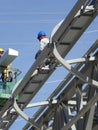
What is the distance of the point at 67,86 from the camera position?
63.8 ft

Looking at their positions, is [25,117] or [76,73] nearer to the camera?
[76,73]

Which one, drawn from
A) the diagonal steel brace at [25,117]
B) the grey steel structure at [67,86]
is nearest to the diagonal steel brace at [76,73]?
the grey steel structure at [67,86]

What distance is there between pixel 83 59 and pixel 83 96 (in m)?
1.97

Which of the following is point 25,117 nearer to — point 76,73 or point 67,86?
point 67,86

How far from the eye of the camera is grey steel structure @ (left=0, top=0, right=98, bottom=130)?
1603 centimetres

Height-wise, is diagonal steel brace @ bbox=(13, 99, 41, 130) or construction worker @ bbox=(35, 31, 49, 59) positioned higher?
construction worker @ bbox=(35, 31, 49, 59)

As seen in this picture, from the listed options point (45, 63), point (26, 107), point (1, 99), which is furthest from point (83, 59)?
point (1, 99)

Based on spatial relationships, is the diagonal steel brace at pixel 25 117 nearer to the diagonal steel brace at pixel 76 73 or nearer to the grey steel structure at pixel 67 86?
the grey steel structure at pixel 67 86

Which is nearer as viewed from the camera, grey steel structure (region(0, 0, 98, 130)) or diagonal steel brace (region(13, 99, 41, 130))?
grey steel structure (region(0, 0, 98, 130))

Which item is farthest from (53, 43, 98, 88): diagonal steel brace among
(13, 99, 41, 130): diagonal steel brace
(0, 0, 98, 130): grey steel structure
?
(13, 99, 41, 130): diagonal steel brace

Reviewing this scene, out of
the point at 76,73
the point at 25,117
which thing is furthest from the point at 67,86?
the point at 76,73

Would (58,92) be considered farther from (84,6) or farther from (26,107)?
(84,6)

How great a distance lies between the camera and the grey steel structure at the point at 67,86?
1603 cm

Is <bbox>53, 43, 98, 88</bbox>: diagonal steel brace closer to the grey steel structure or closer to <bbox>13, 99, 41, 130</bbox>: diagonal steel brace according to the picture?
the grey steel structure
